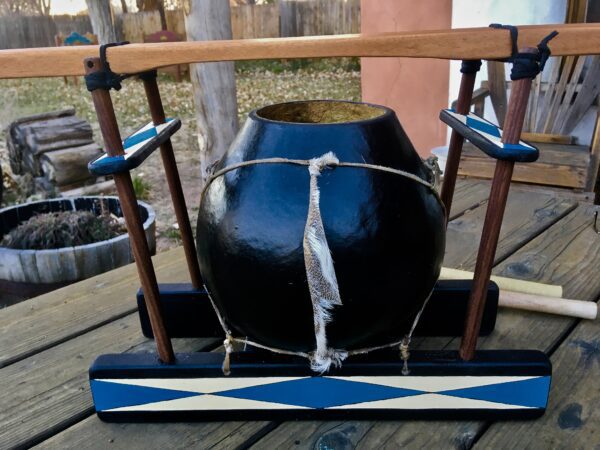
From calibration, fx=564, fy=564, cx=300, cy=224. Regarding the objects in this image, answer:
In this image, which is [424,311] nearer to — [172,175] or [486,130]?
[486,130]

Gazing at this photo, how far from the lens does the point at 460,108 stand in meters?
1.39

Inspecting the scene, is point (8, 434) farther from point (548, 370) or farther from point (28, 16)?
point (28, 16)

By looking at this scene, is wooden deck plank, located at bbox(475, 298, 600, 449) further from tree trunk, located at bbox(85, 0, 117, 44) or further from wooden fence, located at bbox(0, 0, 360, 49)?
wooden fence, located at bbox(0, 0, 360, 49)

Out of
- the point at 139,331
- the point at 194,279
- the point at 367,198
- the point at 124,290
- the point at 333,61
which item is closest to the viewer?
the point at 367,198

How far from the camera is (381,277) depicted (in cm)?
108

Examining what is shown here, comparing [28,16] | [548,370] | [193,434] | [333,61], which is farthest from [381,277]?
[28,16]

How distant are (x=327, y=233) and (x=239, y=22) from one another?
12857mm

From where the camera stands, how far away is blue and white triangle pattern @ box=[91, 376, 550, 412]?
119cm

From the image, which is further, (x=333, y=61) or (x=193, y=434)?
(x=333, y=61)

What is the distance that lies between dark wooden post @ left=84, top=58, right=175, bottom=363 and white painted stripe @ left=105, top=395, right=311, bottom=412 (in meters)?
0.09

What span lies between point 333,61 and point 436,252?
11.7m

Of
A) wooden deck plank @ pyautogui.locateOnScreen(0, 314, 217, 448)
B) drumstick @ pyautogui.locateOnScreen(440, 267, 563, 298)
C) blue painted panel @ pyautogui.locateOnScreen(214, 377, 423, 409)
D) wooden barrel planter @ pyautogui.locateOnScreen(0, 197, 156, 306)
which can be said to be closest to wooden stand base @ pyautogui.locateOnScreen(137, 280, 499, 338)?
wooden deck plank @ pyautogui.locateOnScreen(0, 314, 217, 448)

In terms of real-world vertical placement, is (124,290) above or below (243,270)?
below

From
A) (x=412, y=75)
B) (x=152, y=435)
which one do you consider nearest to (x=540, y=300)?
(x=152, y=435)
